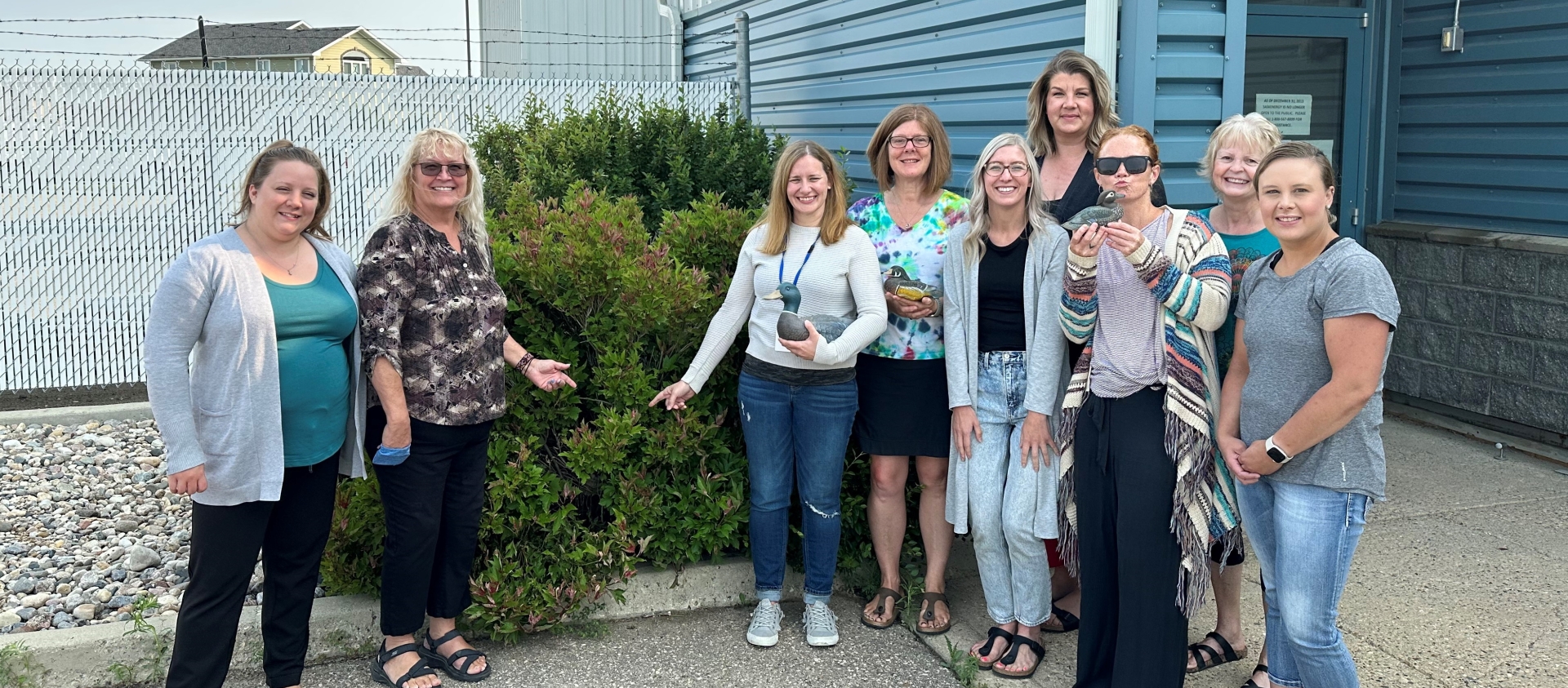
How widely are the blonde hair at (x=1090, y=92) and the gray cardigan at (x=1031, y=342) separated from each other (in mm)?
587

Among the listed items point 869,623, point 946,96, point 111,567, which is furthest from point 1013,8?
point 111,567

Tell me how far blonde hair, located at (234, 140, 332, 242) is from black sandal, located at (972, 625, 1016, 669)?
260 centimetres

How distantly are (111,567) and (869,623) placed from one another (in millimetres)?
3407

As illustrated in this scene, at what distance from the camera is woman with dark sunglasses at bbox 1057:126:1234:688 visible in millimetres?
3357

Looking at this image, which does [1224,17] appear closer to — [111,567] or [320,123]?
[111,567]

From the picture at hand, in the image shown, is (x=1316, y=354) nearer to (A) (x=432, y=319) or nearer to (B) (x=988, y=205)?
(B) (x=988, y=205)

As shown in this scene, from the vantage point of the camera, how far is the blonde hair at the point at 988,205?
3787 millimetres

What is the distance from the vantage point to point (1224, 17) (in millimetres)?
4977

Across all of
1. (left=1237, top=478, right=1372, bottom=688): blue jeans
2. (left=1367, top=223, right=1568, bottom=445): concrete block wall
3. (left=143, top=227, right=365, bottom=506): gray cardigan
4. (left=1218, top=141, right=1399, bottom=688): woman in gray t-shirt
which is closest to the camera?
(left=1218, top=141, right=1399, bottom=688): woman in gray t-shirt

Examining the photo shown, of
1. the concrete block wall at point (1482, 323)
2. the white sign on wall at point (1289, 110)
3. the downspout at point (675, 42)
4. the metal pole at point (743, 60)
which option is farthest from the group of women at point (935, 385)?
the downspout at point (675, 42)

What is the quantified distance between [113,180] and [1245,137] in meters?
8.54

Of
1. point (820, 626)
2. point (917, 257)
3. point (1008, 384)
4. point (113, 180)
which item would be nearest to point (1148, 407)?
point (1008, 384)

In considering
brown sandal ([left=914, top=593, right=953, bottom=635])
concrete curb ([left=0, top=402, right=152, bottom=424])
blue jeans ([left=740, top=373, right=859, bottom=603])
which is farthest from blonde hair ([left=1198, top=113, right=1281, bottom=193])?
concrete curb ([left=0, top=402, right=152, bottom=424])

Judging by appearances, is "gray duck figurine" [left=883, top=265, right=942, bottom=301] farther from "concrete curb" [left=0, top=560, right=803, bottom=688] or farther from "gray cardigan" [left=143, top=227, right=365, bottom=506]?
"gray cardigan" [left=143, top=227, right=365, bottom=506]
